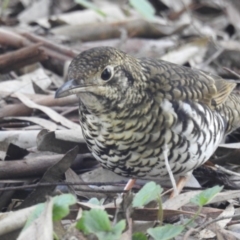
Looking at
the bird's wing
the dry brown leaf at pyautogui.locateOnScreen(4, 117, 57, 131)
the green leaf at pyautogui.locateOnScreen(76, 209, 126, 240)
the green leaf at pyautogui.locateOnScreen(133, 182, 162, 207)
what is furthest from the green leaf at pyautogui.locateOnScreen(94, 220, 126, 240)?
the dry brown leaf at pyautogui.locateOnScreen(4, 117, 57, 131)

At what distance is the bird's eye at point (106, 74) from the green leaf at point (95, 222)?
0.77 m

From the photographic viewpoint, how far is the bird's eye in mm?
3146

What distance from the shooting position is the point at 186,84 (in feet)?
12.0

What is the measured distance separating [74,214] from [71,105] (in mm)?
1575

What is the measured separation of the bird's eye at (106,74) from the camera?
3.15m

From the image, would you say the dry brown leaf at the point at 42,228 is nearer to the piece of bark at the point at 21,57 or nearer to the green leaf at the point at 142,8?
the piece of bark at the point at 21,57

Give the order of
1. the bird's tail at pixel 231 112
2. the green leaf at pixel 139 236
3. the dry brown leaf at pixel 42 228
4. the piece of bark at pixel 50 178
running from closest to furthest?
the dry brown leaf at pixel 42 228 → the green leaf at pixel 139 236 → the piece of bark at pixel 50 178 → the bird's tail at pixel 231 112

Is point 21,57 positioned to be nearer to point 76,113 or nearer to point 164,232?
point 76,113

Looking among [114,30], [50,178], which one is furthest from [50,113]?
[114,30]

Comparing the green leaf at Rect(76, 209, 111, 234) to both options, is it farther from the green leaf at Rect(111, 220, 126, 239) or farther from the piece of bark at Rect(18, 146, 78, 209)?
the piece of bark at Rect(18, 146, 78, 209)

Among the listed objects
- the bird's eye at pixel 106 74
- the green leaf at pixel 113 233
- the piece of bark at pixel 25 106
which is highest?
the bird's eye at pixel 106 74

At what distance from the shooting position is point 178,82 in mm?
3615

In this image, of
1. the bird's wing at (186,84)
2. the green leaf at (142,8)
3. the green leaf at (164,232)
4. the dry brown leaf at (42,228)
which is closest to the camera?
the dry brown leaf at (42,228)

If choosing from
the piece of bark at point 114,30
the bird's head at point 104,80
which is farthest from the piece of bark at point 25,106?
the piece of bark at point 114,30
